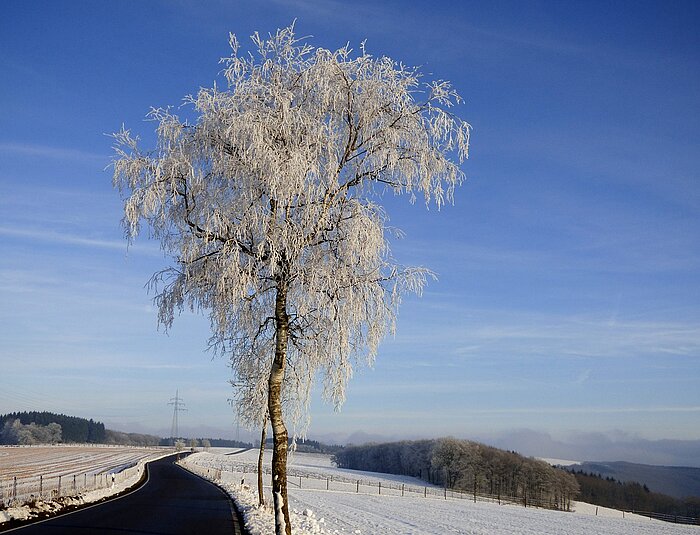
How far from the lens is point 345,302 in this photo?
14969 millimetres

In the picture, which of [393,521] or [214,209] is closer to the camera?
[214,209]

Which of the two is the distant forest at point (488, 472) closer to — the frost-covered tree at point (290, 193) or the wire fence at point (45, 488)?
the wire fence at point (45, 488)

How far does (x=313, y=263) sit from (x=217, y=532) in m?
10.5

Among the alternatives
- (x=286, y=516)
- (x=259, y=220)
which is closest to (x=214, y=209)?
(x=259, y=220)

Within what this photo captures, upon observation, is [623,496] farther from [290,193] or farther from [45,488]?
[290,193]

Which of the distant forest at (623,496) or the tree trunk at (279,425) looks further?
the distant forest at (623,496)

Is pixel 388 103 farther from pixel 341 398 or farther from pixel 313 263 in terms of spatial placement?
pixel 341 398

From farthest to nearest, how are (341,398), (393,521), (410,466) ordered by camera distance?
1. (410,466)
2. (393,521)
3. (341,398)

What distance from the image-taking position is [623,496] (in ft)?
541

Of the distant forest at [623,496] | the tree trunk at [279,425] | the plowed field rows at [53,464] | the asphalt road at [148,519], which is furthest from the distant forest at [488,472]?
the tree trunk at [279,425]

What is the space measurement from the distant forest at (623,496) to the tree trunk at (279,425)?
487 feet

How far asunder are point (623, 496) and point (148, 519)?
553 ft

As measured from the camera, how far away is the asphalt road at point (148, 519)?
20.0 metres

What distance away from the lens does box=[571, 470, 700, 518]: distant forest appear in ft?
487
